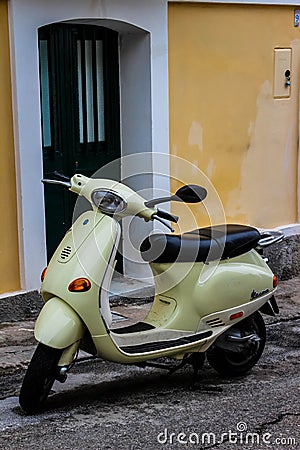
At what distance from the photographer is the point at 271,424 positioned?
17.2 ft

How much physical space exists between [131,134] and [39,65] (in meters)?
1.27

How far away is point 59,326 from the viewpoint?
515 cm

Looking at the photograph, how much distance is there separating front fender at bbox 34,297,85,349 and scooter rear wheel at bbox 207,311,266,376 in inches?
43.9

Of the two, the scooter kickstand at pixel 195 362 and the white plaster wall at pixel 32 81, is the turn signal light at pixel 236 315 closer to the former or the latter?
the scooter kickstand at pixel 195 362

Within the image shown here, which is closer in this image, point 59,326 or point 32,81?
point 59,326

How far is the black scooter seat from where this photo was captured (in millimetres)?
5621

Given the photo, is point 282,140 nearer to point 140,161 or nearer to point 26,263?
point 140,161

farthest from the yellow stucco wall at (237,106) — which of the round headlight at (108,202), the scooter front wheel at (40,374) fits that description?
the scooter front wheel at (40,374)

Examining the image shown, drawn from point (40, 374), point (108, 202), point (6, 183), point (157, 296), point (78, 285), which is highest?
point (108, 202)

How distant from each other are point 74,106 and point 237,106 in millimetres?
1803

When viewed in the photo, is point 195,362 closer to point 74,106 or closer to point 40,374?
point 40,374

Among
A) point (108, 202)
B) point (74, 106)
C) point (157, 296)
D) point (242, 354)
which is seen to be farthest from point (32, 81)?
point (242, 354)

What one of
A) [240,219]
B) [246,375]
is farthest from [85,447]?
[240,219]

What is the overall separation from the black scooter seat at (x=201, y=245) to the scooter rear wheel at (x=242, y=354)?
1.69ft
